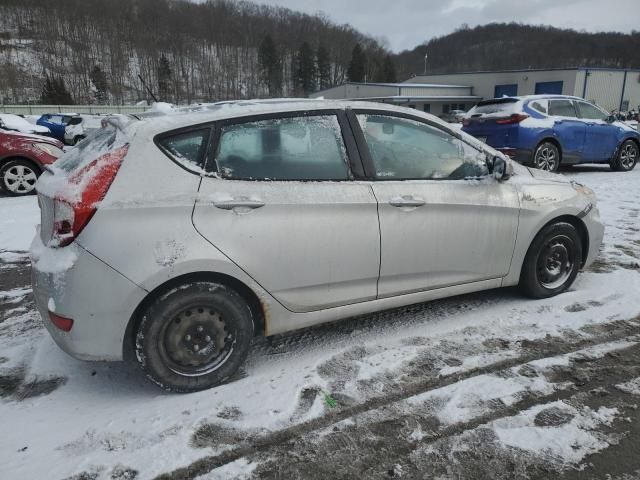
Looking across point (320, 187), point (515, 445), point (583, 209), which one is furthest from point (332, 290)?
point (583, 209)

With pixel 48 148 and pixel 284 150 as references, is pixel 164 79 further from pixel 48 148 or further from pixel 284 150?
pixel 284 150

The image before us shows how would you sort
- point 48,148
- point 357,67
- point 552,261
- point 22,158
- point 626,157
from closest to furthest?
point 552,261 < point 22,158 < point 48,148 < point 626,157 < point 357,67

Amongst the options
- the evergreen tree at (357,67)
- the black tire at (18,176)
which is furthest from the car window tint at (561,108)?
the evergreen tree at (357,67)

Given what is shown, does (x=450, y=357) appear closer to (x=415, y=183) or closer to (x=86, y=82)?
(x=415, y=183)

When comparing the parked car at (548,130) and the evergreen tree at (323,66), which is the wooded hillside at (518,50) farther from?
the parked car at (548,130)

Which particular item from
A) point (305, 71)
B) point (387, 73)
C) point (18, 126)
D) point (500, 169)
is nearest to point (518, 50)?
point (387, 73)

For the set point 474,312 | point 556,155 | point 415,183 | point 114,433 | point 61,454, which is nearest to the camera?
point 61,454

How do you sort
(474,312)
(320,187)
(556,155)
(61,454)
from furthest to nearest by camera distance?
1. (556,155)
2. (474,312)
3. (320,187)
4. (61,454)

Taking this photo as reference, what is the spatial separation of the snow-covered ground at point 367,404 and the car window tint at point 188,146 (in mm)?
1333

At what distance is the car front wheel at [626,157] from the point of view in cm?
1120

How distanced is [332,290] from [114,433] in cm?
145

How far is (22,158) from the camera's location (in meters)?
8.38

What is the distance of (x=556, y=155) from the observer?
33.2 feet

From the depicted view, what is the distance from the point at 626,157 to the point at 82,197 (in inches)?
484
